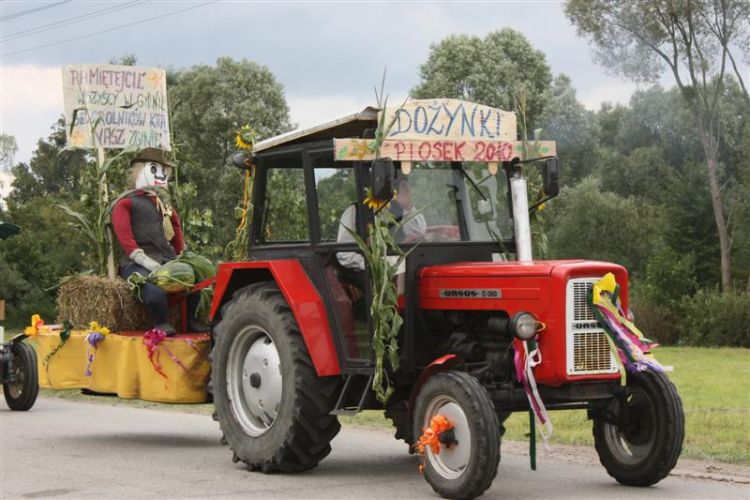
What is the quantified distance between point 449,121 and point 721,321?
2476 centimetres

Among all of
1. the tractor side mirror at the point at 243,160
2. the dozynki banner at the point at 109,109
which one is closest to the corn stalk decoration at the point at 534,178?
the tractor side mirror at the point at 243,160

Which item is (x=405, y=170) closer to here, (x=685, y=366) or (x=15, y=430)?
(x=15, y=430)

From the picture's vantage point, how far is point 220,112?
50.4 metres

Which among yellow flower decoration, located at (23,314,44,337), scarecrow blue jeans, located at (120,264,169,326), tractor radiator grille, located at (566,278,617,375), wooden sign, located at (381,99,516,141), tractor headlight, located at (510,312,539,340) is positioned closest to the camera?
tractor headlight, located at (510,312,539,340)

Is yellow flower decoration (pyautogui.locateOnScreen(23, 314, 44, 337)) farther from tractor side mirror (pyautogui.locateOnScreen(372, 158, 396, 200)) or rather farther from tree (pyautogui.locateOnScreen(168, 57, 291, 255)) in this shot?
tree (pyautogui.locateOnScreen(168, 57, 291, 255))

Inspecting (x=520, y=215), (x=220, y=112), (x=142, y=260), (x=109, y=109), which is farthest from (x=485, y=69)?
(x=520, y=215)

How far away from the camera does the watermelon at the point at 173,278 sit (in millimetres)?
11305

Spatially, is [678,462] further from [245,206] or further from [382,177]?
[245,206]

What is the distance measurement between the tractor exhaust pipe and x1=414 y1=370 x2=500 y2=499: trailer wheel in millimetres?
1322

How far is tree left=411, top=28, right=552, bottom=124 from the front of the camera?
53.2m

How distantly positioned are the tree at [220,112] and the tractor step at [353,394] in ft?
123

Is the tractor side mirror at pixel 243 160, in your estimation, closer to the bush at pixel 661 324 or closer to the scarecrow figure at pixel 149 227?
the scarecrow figure at pixel 149 227

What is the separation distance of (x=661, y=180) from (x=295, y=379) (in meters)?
49.5

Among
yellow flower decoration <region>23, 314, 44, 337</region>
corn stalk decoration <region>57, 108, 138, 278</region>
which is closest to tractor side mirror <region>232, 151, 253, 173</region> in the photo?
corn stalk decoration <region>57, 108, 138, 278</region>
